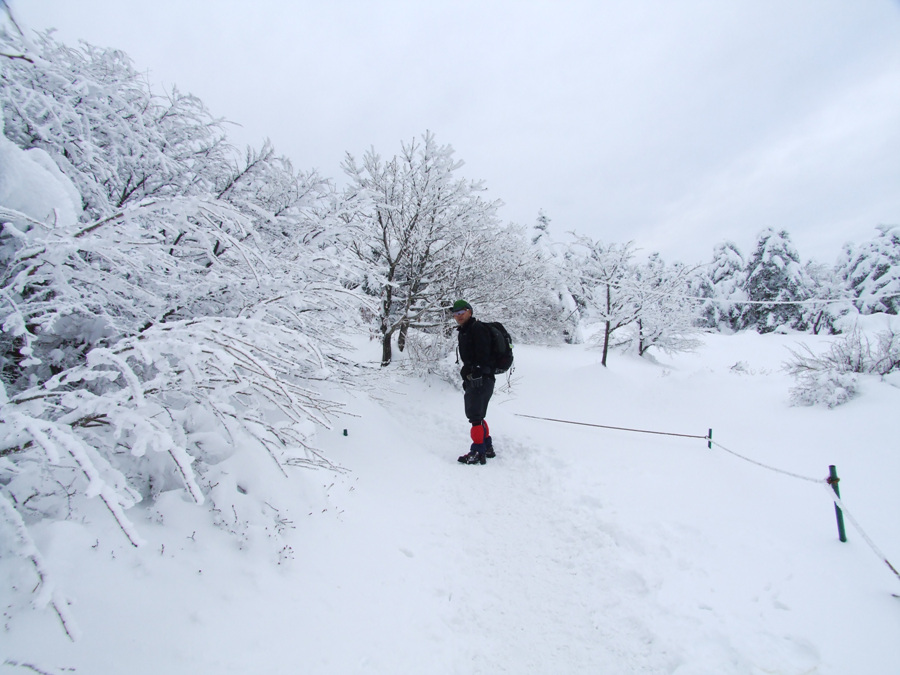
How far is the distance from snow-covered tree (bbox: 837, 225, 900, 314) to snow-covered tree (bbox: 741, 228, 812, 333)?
106 inches

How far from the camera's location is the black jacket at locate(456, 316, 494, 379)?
4.90 m

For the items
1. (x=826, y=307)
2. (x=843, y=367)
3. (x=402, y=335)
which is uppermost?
(x=826, y=307)

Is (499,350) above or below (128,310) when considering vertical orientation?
below

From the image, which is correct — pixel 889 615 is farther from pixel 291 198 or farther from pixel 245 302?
pixel 291 198

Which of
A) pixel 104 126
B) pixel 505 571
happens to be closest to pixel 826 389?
pixel 505 571

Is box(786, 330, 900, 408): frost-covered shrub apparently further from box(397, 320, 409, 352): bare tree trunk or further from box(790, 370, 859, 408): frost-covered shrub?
box(397, 320, 409, 352): bare tree trunk

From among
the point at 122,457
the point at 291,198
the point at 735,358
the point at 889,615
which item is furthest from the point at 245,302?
the point at 735,358

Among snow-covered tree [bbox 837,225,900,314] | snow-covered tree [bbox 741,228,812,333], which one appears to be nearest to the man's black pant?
snow-covered tree [bbox 837,225,900,314]

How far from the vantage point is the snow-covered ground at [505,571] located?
168cm

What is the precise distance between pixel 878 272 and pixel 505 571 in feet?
108

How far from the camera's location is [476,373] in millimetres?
4977

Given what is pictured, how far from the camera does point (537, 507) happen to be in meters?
3.86

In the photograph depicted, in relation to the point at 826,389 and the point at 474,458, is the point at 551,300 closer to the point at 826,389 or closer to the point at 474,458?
the point at 826,389

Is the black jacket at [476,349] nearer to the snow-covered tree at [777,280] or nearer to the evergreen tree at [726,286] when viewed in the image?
the snow-covered tree at [777,280]
